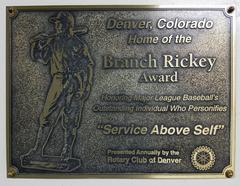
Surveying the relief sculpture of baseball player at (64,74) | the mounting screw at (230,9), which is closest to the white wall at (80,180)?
the mounting screw at (230,9)

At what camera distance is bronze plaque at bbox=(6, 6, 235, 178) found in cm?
160

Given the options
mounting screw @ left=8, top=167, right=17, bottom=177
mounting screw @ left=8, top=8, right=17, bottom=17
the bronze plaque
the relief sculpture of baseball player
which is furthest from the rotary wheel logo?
mounting screw @ left=8, top=8, right=17, bottom=17

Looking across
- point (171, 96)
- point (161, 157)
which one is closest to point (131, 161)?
point (161, 157)

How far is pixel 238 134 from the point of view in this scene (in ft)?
5.29

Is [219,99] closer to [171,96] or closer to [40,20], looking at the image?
[171,96]

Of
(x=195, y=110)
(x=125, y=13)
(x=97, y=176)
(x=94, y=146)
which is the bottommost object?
(x=97, y=176)

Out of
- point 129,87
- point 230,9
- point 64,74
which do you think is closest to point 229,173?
point 129,87

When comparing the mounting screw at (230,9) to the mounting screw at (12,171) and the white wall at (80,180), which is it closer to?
the white wall at (80,180)

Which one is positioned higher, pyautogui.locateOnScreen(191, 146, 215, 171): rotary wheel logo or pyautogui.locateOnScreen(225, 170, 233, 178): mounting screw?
pyautogui.locateOnScreen(191, 146, 215, 171): rotary wheel logo

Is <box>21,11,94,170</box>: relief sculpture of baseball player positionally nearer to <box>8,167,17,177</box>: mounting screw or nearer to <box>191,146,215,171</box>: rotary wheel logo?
<box>8,167,17,177</box>: mounting screw

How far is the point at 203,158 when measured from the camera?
5.26 ft

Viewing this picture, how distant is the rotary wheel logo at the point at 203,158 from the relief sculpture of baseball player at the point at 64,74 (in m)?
0.53

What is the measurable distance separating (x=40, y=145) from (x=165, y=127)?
0.55 metres

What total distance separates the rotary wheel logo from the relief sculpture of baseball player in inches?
20.7
